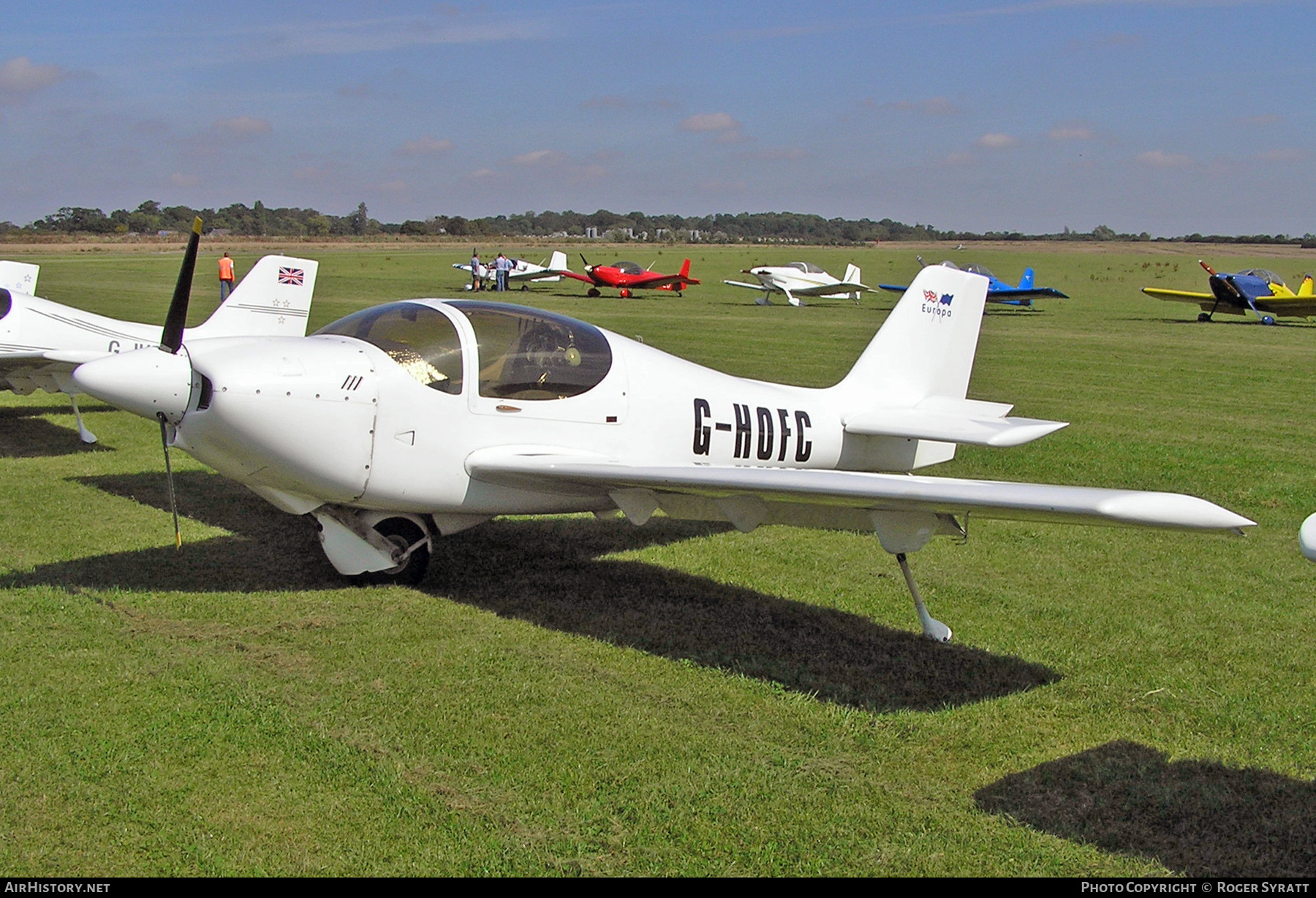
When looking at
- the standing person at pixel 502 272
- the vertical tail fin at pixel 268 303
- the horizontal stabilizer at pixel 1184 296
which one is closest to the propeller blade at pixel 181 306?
the vertical tail fin at pixel 268 303

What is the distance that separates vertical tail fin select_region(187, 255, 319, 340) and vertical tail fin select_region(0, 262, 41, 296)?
138 inches

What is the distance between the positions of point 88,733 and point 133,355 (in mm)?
2146

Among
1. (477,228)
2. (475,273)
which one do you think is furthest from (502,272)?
(477,228)

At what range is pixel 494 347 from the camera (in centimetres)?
632

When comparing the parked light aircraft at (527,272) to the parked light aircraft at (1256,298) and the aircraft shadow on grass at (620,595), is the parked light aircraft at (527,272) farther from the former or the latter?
the aircraft shadow on grass at (620,595)

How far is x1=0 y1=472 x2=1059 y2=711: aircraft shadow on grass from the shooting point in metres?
5.25

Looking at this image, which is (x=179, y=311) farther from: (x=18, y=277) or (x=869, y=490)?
(x=18, y=277)

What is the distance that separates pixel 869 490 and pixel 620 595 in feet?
6.99

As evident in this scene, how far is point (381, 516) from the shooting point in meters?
6.45

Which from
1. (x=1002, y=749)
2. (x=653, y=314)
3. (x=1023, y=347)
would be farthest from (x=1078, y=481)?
(x=653, y=314)

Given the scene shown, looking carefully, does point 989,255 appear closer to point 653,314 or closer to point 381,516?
point 653,314

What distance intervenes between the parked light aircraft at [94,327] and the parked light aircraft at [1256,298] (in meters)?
26.6

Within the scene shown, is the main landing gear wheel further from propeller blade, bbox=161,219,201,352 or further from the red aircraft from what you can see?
the red aircraft

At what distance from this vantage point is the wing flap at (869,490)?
388cm
